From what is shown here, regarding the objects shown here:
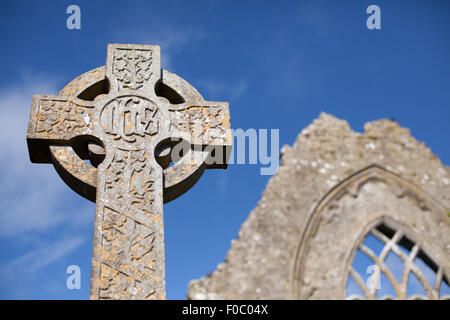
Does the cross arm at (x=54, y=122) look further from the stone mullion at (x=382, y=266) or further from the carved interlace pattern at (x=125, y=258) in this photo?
the stone mullion at (x=382, y=266)

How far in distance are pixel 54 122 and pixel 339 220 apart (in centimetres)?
348

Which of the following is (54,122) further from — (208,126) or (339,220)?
(339,220)

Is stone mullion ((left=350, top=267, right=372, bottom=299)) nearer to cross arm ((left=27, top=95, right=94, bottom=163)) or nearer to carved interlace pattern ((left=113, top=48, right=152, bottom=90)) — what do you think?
cross arm ((left=27, top=95, right=94, bottom=163))

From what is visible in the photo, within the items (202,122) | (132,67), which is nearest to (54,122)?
(132,67)

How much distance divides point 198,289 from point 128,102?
10.4ft

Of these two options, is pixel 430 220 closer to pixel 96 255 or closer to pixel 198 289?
pixel 198 289

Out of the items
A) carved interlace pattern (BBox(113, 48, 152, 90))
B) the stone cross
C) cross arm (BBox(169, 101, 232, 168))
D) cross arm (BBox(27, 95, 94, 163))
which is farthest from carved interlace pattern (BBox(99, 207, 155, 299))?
carved interlace pattern (BBox(113, 48, 152, 90))

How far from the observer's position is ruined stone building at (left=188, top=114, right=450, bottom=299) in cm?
501

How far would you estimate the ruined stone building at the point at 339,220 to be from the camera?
16.4ft

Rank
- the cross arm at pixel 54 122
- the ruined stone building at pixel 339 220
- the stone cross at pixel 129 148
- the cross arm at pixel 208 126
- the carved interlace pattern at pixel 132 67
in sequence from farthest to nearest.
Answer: the carved interlace pattern at pixel 132 67 → the cross arm at pixel 208 126 → the cross arm at pixel 54 122 → the stone cross at pixel 129 148 → the ruined stone building at pixel 339 220

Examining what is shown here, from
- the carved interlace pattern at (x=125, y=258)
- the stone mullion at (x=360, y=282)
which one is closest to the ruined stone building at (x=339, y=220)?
the stone mullion at (x=360, y=282)

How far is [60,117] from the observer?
23.6 feet

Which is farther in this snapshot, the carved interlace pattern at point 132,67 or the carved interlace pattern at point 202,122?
the carved interlace pattern at point 132,67

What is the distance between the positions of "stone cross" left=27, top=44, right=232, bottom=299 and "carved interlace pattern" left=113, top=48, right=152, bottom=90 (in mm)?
12
